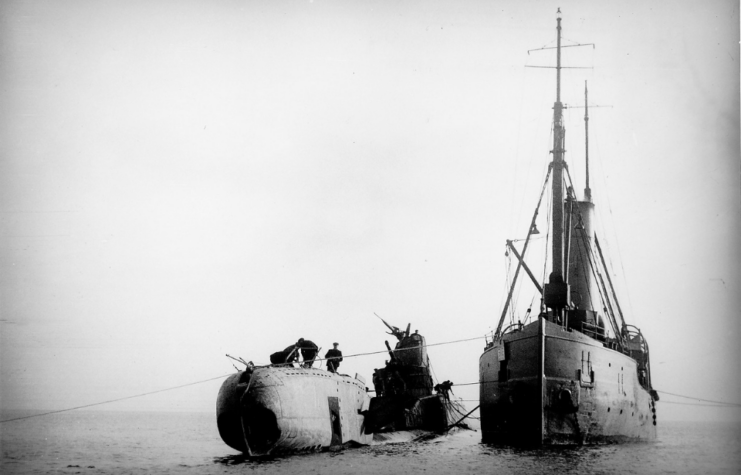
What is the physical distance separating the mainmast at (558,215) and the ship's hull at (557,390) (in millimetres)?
2100

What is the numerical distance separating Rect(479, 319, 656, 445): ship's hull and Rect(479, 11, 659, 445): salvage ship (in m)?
0.04

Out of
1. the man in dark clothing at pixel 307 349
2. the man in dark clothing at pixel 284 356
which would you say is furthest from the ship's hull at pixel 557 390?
the man in dark clothing at pixel 284 356

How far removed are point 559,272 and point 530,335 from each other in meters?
4.25

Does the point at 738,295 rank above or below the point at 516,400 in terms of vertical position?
above

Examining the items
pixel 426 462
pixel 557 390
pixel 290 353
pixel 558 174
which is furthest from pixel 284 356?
pixel 558 174

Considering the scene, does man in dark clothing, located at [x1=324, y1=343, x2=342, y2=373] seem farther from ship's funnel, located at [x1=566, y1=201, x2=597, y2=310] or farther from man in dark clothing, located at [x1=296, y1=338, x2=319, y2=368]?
ship's funnel, located at [x1=566, y1=201, x2=597, y2=310]

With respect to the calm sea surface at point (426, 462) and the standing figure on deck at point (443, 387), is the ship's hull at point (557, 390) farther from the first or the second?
the standing figure on deck at point (443, 387)

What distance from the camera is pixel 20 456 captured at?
87.5 feet

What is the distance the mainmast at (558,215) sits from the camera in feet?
85.0

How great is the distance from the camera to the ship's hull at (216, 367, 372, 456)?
21344 millimetres

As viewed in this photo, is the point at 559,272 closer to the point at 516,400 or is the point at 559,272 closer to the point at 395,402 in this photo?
the point at 516,400

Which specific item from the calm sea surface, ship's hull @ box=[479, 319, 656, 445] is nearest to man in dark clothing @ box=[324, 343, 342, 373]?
the calm sea surface

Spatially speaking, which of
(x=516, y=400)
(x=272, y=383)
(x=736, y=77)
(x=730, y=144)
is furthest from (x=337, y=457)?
(x=736, y=77)

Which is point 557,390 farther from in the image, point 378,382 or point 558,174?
point 378,382
